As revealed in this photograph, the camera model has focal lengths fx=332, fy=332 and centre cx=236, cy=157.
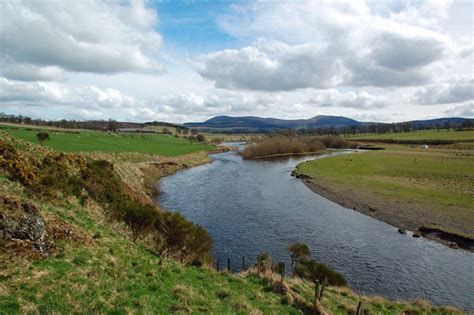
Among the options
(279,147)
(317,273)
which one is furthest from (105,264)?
(279,147)

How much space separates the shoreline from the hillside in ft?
47.5

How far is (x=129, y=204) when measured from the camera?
23797 millimetres

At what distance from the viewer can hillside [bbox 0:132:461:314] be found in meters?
10.4

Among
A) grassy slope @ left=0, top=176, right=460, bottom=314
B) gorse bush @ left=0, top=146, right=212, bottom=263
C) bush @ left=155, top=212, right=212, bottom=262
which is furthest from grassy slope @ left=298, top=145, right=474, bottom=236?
gorse bush @ left=0, top=146, right=212, bottom=263

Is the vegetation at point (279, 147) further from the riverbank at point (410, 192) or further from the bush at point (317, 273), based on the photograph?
the bush at point (317, 273)

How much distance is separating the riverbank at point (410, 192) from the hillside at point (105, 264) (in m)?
17.2

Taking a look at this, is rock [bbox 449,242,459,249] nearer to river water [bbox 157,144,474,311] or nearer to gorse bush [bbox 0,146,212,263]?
river water [bbox 157,144,474,311]

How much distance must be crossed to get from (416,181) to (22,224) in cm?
5674

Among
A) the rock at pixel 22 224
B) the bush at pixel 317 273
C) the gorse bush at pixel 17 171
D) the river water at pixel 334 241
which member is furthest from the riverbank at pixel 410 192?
the gorse bush at pixel 17 171

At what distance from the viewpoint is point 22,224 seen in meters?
12.6

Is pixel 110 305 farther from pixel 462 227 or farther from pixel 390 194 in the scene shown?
pixel 390 194

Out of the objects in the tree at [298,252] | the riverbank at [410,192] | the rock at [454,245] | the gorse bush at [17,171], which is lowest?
the rock at [454,245]

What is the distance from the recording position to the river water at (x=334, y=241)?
22.0 metres

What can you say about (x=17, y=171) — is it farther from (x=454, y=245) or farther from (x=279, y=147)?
(x=279, y=147)
